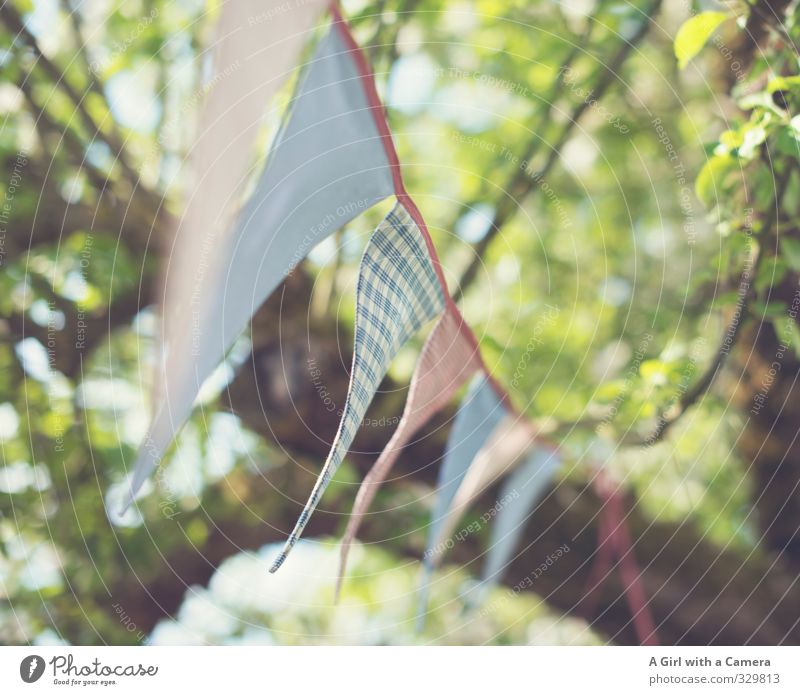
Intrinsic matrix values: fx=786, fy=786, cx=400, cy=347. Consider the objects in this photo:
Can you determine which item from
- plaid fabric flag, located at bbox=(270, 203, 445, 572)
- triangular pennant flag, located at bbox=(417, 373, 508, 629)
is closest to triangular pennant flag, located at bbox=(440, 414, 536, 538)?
triangular pennant flag, located at bbox=(417, 373, 508, 629)

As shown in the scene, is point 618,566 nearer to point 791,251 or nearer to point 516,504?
point 516,504

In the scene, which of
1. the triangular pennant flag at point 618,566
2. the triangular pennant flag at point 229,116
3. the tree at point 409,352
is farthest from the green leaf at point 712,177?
the triangular pennant flag at point 618,566

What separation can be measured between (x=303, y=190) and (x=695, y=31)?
359 millimetres

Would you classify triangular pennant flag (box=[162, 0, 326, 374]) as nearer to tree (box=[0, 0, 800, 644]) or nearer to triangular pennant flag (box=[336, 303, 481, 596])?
triangular pennant flag (box=[336, 303, 481, 596])

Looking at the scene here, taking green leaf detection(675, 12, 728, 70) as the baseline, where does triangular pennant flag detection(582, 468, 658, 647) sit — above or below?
below

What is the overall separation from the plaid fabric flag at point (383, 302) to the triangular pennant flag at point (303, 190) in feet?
0.11

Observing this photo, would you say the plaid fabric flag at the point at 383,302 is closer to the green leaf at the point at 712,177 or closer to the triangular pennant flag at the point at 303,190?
the triangular pennant flag at the point at 303,190

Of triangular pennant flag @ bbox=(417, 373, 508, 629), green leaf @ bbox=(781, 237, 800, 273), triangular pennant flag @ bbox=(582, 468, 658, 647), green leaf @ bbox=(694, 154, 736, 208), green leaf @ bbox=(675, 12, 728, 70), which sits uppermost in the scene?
green leaf @ bbox=(675, 12, 728, 70)

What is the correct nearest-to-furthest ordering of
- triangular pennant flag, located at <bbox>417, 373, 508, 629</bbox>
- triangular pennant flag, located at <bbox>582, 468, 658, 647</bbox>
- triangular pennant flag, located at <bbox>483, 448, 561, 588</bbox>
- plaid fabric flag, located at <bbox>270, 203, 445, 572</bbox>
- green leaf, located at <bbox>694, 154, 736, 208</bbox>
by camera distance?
plaid fabric flag, located at <bbox>270, 203, 445, 572</bbox> < green leaf, located at <bbox>694, 154, 736, 208</bbox> < triangular pennant flag, located at <bbox>417, 373, 508, 629</bbox> < triangular pennant flag, located at <bbox>483, 448, 561, 588</bbox> < triangular pennant flag, located at <bbox>582, 468, 658, 647</bbox>

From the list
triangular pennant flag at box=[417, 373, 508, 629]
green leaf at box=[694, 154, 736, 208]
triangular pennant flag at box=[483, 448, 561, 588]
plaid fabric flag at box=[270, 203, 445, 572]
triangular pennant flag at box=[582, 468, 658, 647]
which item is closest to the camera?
plaid fabric flag at box=[270, 203, 445, 572]

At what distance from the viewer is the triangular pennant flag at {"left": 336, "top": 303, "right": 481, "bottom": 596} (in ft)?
2.21

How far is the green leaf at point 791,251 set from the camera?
74 cm

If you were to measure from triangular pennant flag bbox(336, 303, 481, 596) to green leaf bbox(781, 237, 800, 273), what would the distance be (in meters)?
0.31

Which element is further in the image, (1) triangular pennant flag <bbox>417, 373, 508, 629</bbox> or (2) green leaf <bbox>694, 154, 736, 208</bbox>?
(1) triangular pennant flag <bbox>417, 373, 508, 629</bbox>
